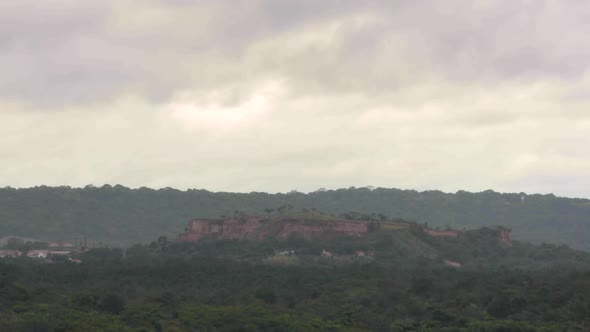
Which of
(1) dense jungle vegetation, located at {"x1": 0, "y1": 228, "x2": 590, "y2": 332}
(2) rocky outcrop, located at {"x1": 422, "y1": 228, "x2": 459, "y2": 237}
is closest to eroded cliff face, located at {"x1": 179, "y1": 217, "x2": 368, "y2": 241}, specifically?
(1) dense jungle vegetation, located at {"x1": 0, "y1": 228, "x2": 590, "y2": 332}

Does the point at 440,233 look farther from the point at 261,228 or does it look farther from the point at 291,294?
the point at 291,294

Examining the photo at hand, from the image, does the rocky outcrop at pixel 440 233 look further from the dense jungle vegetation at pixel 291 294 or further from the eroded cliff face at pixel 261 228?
the dense jungle vegetation at pixel 291 294

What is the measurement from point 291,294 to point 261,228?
46361 millimetres

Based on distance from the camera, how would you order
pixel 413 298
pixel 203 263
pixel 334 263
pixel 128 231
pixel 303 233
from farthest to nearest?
pixel 128 231
pixel 303 233
pixel 334 263
pixel 203 263
pixel 413 298

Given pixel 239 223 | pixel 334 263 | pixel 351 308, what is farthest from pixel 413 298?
pixel 239 223

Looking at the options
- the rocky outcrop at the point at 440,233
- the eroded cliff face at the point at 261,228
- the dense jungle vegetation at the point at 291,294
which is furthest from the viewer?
the rocky outcrop at the point at 440,233

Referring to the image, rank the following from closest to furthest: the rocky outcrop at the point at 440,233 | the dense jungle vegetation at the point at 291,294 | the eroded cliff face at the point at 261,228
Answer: the dense jungle vegetation at the point at 291,294
the eroded cliff face at the point at 261,228
the rocky outcrop at the point at 440,233

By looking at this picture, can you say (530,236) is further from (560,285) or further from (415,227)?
(560,285)

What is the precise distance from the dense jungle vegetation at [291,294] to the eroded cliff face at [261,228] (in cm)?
720

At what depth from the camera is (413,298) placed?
81.4m

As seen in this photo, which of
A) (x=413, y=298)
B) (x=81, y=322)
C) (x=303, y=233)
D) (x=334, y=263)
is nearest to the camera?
(x=81, y=322)

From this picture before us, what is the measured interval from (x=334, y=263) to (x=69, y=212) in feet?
305

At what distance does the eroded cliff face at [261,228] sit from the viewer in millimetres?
128875

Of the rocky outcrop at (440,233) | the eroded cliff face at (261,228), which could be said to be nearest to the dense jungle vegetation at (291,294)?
the eroded cliff face at (261,228)
